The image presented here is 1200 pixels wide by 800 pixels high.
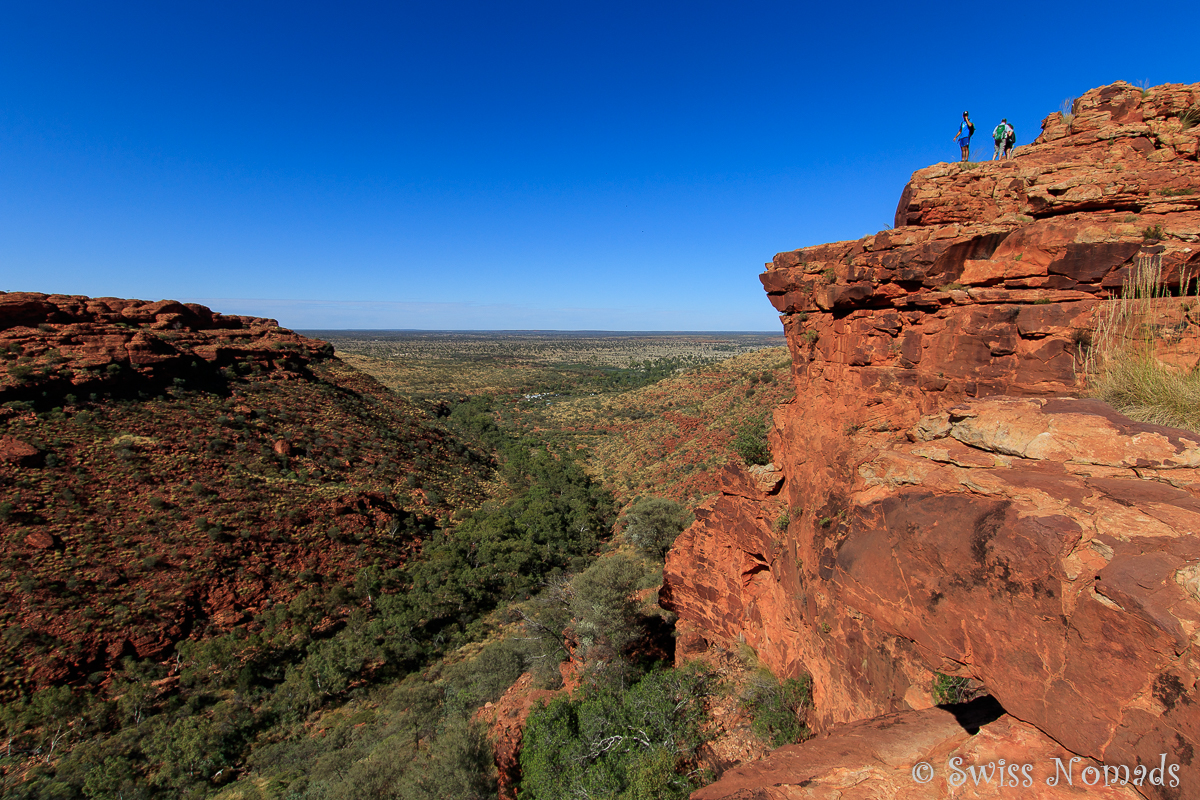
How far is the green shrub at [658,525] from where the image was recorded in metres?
23.5

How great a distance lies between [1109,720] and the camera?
312 cm

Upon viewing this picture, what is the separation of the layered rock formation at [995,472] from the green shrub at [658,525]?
10.3 meters

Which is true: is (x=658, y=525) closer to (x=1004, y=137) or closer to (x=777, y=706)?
(x=777, y=706)

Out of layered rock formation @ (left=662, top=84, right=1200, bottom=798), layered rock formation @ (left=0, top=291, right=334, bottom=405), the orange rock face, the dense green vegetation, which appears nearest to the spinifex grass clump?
layered rock formation @ (left=662, top=84, right=1200, bottom=798)

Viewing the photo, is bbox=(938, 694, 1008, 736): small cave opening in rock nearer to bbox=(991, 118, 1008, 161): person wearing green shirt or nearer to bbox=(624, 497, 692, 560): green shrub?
bbox=(991, 118, 1008, 161): person wearing green shirt

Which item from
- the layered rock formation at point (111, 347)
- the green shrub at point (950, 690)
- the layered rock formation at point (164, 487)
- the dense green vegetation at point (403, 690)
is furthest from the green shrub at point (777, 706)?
the layered rock formation at point (111, 347)

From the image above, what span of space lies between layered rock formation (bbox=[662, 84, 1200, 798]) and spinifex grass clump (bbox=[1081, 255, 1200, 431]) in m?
0.17

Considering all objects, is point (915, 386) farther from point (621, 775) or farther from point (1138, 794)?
point (621, 775)

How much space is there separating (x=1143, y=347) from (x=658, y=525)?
1988 cm

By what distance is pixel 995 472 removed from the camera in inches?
185

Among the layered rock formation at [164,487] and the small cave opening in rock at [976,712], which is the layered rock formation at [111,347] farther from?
the small cave opening in rock at [976,712]

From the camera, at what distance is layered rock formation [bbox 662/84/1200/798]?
3.30 meters

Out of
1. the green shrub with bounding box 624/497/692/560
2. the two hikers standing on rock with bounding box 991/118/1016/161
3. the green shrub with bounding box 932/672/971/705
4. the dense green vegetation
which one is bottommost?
the dense green vegetation

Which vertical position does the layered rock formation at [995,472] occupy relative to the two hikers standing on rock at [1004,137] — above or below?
below
